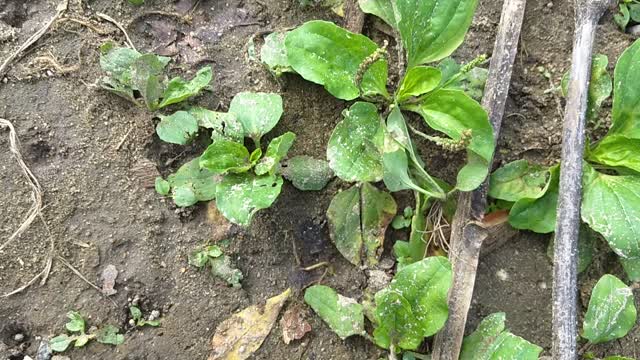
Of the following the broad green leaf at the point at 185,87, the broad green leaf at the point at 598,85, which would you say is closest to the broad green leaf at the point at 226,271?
the broad green leaf at the point at 185,87

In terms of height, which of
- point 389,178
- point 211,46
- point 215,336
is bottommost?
point 215,336

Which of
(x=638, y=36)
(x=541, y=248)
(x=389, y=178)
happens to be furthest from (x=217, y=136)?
(x=638, y=36)

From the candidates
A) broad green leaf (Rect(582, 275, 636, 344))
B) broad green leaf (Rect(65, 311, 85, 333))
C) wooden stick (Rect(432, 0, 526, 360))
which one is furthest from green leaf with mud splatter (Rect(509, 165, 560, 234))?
broad green leaf (Rect(65, 311, 85, 333))

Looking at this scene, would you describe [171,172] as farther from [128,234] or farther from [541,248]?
[541,248]

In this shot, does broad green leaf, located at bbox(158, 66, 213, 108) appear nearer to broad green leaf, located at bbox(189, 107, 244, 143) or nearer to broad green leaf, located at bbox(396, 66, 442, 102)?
broad green leaf, located at bbox(189, 107, 244, 143)

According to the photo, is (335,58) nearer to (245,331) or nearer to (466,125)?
(466,125)

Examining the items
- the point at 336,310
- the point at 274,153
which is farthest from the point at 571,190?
the point at 274,153
